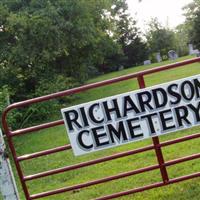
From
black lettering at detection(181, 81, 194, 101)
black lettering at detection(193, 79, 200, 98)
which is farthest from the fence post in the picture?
black lettering at detection(193, 79, 200, 98)

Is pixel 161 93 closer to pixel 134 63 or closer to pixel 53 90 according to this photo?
pixel 53 90

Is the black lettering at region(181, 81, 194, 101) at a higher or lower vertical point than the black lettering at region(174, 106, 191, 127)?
higher

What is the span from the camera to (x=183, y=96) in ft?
16.3

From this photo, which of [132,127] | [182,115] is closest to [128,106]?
[132,127]

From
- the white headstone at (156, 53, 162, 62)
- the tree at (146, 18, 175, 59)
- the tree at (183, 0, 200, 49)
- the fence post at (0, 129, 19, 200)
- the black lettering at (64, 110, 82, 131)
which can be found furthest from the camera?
the tree at (146, 18, 175, 59)

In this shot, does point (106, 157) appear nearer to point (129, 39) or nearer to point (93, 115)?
point (93, 115)

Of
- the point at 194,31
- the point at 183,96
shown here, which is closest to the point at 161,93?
the point at 183,96

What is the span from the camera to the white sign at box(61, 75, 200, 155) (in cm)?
493

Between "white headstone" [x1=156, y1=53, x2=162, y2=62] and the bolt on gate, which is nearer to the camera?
the bolt on gate

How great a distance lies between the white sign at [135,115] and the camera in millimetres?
4934

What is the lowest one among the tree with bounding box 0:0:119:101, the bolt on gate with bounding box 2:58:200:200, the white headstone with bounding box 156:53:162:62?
the white headstone with bounding box 156:53:162:62

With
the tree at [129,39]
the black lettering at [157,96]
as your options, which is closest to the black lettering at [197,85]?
the black lettering at [157,96]

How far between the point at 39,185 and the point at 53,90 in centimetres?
1063

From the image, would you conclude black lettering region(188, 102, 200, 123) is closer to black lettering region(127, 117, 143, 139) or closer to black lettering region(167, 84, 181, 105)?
black lettering region(167, 84, 181, 105)
